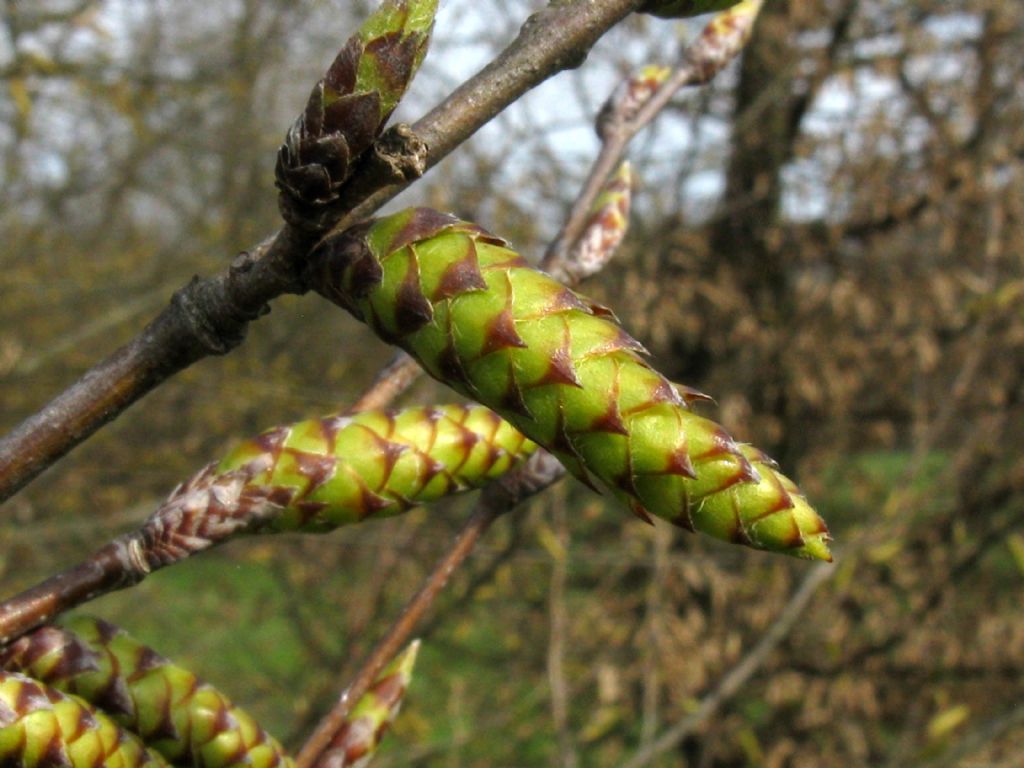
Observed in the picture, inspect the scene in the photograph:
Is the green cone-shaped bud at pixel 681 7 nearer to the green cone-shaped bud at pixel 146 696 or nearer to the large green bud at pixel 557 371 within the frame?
the large green bud at pixel 557 371

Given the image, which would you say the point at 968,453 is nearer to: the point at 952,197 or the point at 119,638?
the point at 952,197

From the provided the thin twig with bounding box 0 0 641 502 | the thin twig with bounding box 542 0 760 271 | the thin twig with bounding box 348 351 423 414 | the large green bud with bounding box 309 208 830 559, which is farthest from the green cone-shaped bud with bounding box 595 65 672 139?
the large green bud with bounding box 309 208 830 559

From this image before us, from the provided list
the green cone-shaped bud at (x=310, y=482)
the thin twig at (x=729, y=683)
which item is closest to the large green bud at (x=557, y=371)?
the green cone-shaped bud at (x=310, y=482)

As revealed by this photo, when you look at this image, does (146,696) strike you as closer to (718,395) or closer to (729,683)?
(729,683)

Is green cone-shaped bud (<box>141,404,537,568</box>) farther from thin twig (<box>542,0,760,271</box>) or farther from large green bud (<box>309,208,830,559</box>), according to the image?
thin twig (<box>542,0,760,271</box>)

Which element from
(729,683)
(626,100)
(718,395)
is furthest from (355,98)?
(718,395)

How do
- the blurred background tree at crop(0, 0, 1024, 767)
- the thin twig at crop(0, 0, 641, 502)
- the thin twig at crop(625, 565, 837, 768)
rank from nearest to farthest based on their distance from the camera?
the thin twig at crop(0, 0, 641, 502) < the thin twig at crop(625, 565, 837, 768) < the blurred background tree at crop(0, 0, 1024, 767)
